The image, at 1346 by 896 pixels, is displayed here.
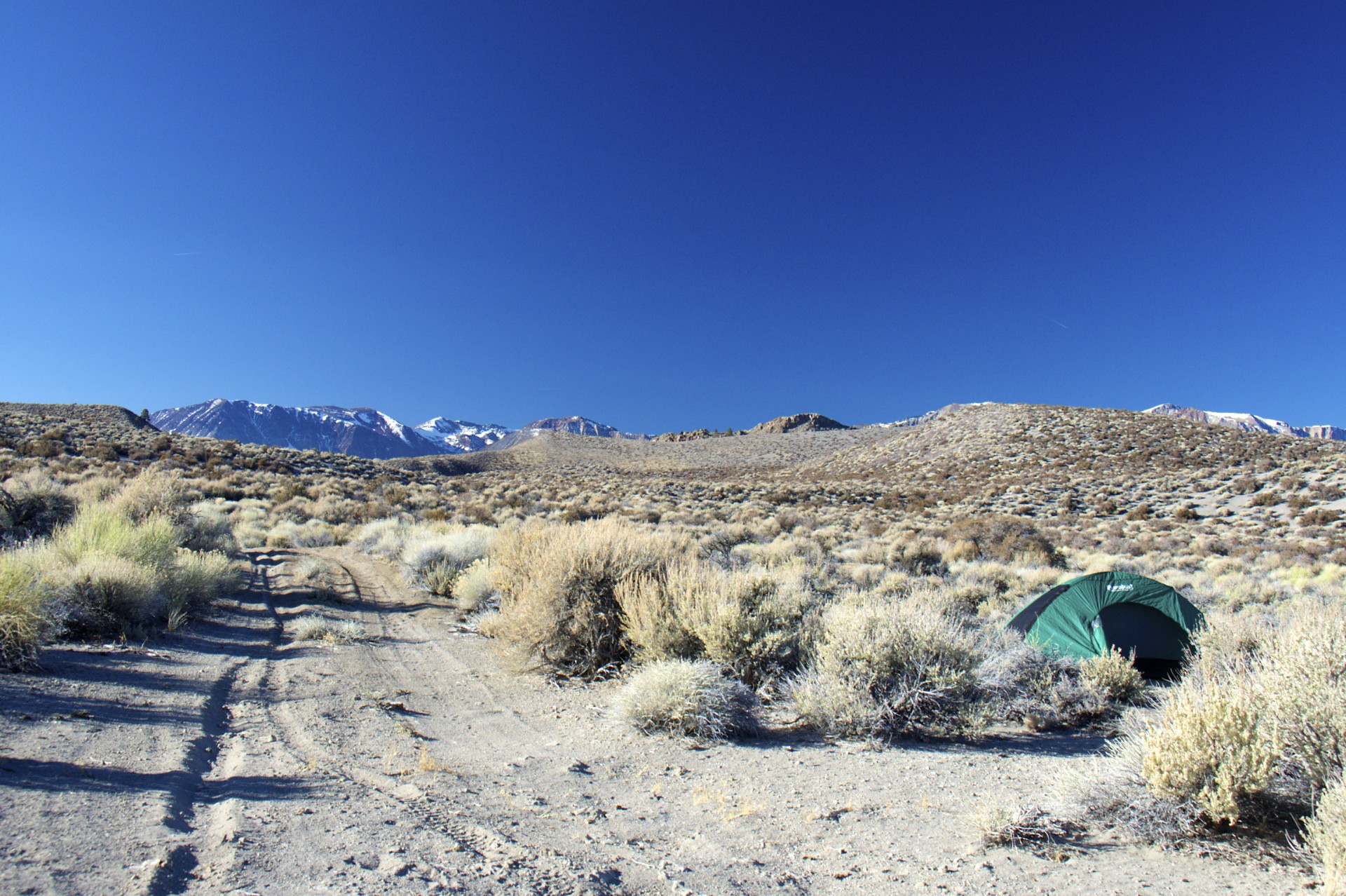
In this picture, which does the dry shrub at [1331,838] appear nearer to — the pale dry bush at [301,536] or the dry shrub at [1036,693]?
the dry shrub at [1036,693]

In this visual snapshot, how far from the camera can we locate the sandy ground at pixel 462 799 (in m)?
3.35

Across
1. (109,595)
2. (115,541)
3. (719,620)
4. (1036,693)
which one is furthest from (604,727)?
(115,541)

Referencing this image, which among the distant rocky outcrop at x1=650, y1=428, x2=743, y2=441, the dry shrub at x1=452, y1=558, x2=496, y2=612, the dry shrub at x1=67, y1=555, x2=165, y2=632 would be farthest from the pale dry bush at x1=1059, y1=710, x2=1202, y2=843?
the distant rocky outcrop at x1=650, y1=428, x2=743, y2=441

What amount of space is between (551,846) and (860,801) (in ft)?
6.90

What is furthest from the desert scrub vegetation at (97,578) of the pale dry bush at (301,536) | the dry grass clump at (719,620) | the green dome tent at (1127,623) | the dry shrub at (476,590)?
the green dome tent at (1127,623)

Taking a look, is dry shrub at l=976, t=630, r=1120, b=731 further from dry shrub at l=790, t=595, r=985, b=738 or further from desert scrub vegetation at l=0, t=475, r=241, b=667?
desert scrub vegetation at l=0, t=475, r=241, b=667

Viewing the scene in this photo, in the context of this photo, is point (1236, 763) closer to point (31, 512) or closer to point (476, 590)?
point (476, 590)

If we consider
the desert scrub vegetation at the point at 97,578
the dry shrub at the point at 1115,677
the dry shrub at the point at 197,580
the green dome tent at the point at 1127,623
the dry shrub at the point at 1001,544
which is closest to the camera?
the desert scrub vegetation at the point at 97,578

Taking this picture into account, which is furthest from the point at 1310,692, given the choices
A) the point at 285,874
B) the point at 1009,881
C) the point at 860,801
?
the point at 285,874

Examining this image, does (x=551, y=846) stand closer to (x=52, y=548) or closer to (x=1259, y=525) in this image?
(x=52, y=548)

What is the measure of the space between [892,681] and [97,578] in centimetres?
875

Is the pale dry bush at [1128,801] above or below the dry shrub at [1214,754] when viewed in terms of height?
below

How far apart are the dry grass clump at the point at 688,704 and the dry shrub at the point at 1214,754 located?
304cm

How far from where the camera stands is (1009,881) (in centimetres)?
351
